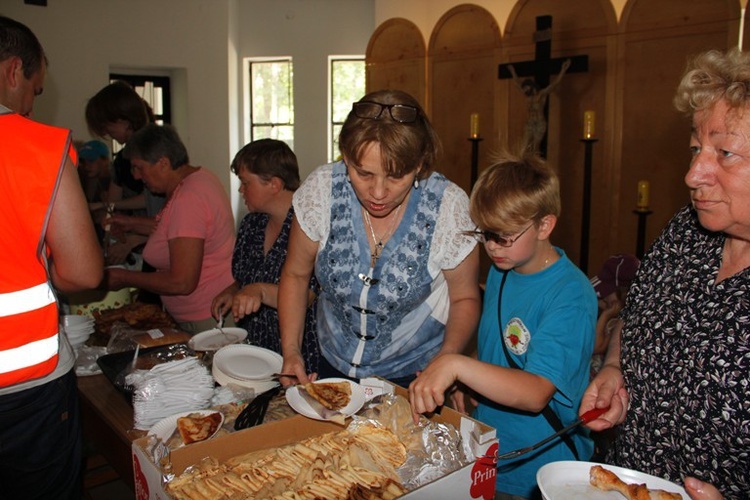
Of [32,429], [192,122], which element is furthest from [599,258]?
[192,122]

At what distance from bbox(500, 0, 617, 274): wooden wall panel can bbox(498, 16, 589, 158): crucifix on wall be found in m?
0.19

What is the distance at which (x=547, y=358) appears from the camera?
1404 millimetres

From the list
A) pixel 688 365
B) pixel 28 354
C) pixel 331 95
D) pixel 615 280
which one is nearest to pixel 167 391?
pixel 28 354

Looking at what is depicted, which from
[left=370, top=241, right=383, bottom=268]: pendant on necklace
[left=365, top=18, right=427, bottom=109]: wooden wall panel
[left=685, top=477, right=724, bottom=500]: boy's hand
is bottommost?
[left=685, top=477, right=724, bottom=500]: boy's hand

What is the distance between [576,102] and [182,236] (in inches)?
142

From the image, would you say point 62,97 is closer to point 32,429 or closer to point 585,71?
point 585,71

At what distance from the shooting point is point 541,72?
484cm

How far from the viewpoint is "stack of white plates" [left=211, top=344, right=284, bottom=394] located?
5.67 ft

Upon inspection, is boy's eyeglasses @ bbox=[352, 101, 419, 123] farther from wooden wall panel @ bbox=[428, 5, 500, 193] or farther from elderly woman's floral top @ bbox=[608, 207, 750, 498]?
wooden wall panel @ bbox=[428, 5, 500, 193]

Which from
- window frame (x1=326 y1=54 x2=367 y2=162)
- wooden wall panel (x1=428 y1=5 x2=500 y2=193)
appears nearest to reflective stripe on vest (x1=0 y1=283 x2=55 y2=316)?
wooden wall panel (x1=428 y1=5 x2=500 y2=193)

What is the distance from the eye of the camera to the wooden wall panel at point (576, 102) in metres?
4.81

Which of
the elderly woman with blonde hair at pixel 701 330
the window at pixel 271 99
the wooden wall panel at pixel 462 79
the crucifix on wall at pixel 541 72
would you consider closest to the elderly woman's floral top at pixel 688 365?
the elderly woman with blonde hair at pixel 701 330

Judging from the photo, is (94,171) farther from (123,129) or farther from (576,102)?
(576,102)

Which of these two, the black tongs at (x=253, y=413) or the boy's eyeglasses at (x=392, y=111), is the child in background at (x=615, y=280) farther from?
the black tongs at (x=253, y=413)
